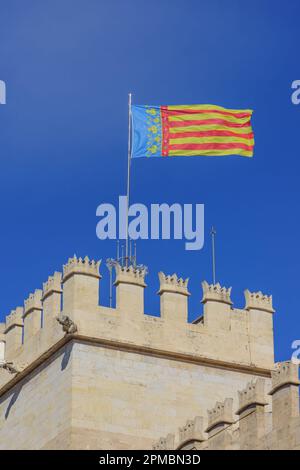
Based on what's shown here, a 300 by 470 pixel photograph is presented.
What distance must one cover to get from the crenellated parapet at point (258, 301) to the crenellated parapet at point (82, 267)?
6121 mm

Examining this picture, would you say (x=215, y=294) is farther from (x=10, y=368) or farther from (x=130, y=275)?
(x=10, y=368)

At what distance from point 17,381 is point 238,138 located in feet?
41.5

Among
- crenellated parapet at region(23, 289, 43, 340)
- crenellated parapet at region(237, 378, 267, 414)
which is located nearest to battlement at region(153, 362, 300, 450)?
crenellated parapet at region(237, 378, 267, 414)

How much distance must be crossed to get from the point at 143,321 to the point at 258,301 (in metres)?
5.11

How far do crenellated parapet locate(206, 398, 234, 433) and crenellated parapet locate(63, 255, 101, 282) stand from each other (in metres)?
8.82

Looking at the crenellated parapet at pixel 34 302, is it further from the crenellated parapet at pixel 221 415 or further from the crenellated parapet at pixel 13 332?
the crenellated parapet at pixel 221 415

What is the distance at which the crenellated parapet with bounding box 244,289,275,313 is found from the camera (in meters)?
54.0

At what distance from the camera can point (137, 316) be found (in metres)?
51.3

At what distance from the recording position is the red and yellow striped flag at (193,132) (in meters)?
56.1

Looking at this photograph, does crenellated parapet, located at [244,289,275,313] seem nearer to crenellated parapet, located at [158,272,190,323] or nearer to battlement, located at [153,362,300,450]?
crenellated parapet, located at [158,272,190,323]

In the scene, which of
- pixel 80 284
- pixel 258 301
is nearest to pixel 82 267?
pixel 80 284

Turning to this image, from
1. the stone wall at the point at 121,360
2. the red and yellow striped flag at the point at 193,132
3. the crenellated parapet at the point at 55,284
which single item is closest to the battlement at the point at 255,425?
the stone wall at the point at 121,360
